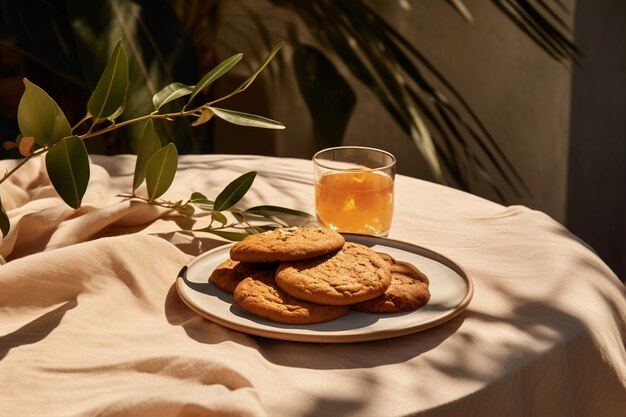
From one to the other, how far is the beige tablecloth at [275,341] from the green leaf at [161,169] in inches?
2.6

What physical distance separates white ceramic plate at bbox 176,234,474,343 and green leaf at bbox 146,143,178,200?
0.09m

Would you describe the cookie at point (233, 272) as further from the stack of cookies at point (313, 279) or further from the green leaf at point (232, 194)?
the green leaf at point (232, 194)

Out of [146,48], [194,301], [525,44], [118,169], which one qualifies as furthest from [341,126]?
[194,301]

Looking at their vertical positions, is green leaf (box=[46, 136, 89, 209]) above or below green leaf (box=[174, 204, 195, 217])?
above

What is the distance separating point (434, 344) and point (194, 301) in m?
0.21

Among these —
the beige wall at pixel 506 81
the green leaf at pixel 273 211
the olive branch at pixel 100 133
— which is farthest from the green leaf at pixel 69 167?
the beige wall at pixel 506 81

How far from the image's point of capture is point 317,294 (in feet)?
2.48

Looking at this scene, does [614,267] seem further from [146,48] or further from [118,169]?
[118,169]

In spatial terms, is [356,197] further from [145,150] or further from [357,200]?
[145,150]

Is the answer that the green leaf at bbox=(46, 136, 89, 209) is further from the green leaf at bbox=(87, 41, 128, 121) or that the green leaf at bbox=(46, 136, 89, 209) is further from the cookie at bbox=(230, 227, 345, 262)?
the cookie at bbox=(230, 227, 345, 262)

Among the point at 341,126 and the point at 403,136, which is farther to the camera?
the point at 403,136

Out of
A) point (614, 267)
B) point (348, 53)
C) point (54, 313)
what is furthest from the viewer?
point (614, 267)

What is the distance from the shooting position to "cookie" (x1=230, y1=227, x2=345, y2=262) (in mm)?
792

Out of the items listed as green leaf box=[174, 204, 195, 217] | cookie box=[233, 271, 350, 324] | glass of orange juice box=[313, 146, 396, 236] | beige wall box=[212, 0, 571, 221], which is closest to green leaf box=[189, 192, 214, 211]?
green leaf box=[174, 204, 195, 217]
